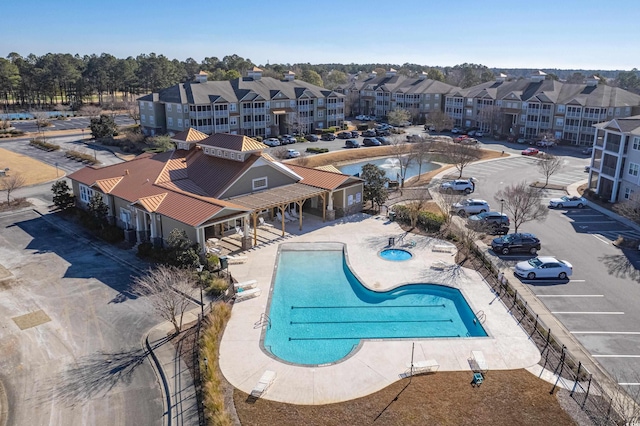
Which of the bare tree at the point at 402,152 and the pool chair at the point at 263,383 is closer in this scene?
the pool chair at the point at 263,383

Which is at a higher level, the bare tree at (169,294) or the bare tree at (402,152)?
the bare tree at (402,152)

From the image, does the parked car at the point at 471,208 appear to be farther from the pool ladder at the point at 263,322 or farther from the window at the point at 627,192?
the pool ladder at the point at 263,322

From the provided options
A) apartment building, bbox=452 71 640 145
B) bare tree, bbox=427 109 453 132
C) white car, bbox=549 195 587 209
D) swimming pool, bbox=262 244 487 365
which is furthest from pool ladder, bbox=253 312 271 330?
bare tree, bbox=427 109 453 132

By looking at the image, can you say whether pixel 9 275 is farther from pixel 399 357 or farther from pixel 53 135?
pixel 53 135

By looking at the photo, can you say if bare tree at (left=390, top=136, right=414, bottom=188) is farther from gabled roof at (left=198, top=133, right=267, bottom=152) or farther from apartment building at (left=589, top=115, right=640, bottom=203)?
gabled roof at (left=198, top=133, right=267, bottom=152)

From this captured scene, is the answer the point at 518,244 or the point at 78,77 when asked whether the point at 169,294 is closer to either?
the point at 518,244

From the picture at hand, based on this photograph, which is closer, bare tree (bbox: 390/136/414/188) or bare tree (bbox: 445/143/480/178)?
bare tree (bbox: 445/143/480/178)

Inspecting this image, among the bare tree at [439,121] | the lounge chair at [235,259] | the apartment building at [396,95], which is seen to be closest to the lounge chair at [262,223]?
the lounge chair at [235,259]
